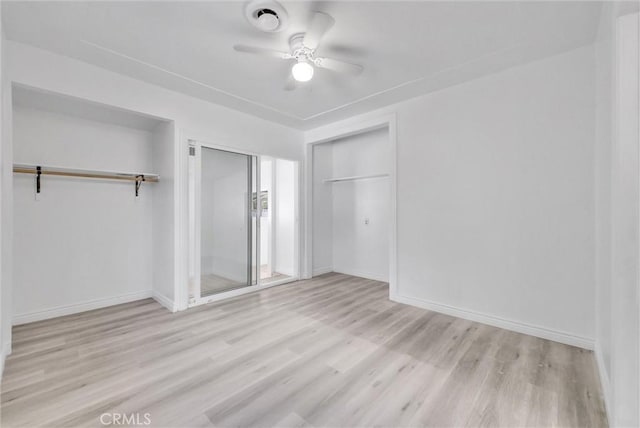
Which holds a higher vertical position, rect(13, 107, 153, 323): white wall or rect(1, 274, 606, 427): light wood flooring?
rect(13, 107, 153, 323): white wall

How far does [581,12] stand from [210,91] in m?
3.41

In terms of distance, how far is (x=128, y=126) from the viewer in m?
A: 3.50

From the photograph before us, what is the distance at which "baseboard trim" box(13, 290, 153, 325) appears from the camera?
2.84 m

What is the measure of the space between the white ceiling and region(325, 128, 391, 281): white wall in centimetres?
162

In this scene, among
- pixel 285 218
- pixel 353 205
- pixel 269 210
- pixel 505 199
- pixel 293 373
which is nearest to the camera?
pixel 293 373

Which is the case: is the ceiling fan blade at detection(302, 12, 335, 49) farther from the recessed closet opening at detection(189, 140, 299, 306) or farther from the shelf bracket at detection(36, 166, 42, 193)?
the shelf bracket at detection(36, 166, 42, 193)

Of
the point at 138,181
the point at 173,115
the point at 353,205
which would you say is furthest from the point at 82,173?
the point at 353,205

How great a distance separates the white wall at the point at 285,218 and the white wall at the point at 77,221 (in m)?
2.15

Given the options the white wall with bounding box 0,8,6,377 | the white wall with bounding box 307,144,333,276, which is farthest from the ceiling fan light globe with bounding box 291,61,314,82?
the white wall with bounding box 307,144,333,276

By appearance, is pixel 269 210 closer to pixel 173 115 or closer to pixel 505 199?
pixel 173 115

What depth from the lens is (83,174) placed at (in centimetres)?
314

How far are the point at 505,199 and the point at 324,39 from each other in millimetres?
2313

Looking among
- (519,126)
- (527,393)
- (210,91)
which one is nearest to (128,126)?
(210,91)

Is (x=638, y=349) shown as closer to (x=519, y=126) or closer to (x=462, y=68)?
(x=519, y=126)
